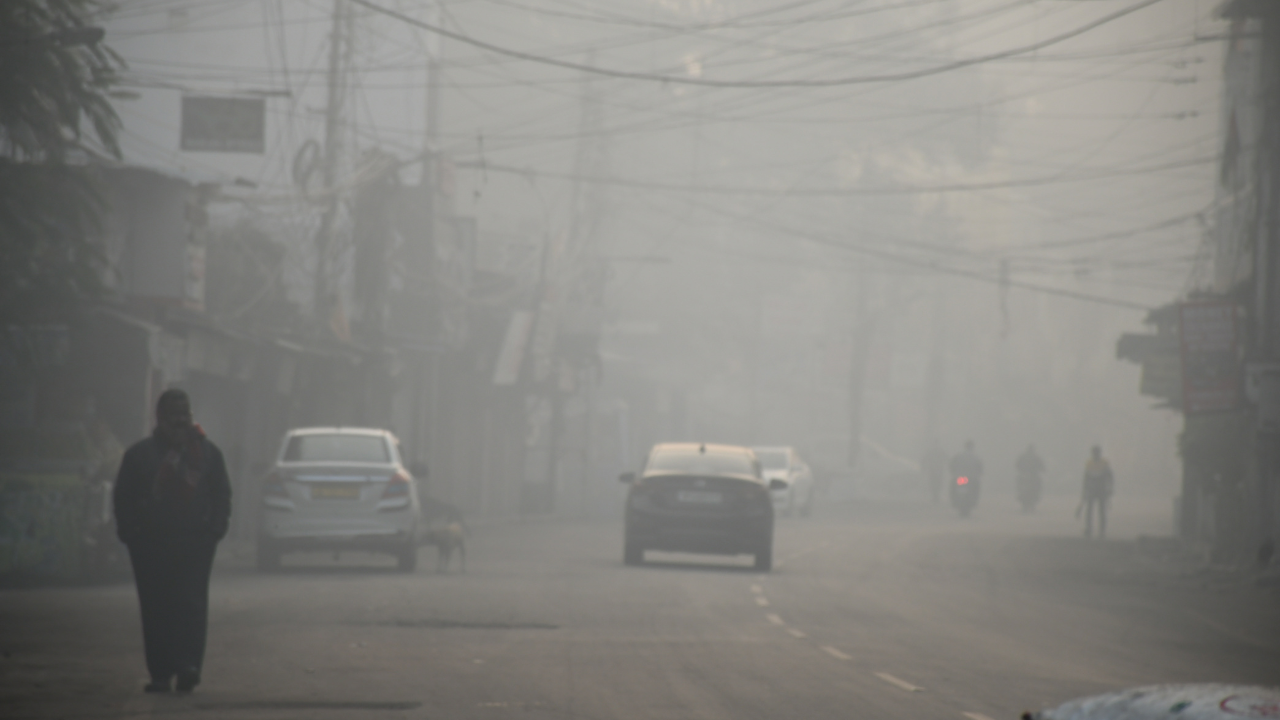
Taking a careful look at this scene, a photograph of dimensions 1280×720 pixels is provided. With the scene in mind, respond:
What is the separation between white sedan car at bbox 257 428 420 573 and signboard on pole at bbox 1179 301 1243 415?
12.5 meters

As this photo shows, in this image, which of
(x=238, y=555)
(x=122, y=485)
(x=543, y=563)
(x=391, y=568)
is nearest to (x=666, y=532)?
(x=543, y=563)

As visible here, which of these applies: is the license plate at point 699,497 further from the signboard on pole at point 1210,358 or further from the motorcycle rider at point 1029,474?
the motorcycle rider at point 1029,474

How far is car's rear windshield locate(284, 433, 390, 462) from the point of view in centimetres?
2103

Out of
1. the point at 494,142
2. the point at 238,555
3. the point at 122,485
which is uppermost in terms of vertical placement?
the point at 494,142

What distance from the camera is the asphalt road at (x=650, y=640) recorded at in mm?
9602

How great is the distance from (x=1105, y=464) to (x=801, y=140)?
5355 cm

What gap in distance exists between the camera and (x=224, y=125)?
28.8 meters

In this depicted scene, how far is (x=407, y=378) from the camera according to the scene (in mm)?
40594

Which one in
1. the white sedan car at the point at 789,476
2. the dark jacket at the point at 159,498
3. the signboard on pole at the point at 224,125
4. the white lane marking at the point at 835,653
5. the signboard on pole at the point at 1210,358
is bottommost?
the white sedan car at the point at 789,476

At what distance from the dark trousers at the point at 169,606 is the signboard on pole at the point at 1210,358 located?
63.3 ft

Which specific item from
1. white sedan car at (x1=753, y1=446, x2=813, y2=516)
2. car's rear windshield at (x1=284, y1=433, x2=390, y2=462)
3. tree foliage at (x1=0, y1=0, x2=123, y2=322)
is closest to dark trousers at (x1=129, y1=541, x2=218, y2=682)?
tree foliage at (x1=0, y1=0, x2=123, y2=322)

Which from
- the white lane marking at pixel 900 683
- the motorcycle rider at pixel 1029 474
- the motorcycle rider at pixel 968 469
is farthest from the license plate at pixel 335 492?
the motorcycle rider at pixel 1029 474

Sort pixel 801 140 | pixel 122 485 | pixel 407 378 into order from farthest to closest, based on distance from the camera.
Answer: pixel 801 140 < pixel 407 378 < pixel 122 485

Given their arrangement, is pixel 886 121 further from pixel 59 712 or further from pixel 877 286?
pixel 59 712
